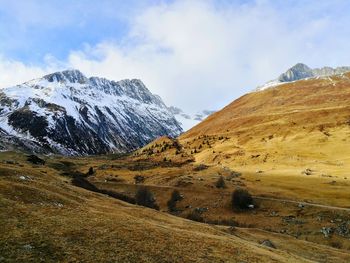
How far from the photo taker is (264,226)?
3430 inches

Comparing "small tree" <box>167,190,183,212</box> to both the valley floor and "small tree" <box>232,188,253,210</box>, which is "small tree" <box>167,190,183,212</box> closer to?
the valley floor

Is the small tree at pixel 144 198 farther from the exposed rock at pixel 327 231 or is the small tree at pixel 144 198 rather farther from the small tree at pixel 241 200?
the exposed rock at pixel 327 231

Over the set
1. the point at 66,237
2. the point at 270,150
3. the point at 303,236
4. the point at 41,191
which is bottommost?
the point at 303,236

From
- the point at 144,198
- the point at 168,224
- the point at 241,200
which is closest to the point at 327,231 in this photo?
the point at 241,200

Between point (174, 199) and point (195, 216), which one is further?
point (174, 199)

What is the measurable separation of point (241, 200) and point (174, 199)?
1902 cm

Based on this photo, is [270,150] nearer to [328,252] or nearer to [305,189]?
[305,189]

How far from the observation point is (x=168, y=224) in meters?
54.0

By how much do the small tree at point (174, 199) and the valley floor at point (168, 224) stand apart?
140cm

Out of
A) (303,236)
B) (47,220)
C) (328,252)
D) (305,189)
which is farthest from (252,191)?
(47,220)

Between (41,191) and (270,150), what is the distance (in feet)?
459

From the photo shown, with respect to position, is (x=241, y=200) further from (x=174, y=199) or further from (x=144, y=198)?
(x=144, y=198)

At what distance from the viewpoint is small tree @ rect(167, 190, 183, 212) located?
10701cm

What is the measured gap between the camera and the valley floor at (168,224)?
3203cm
